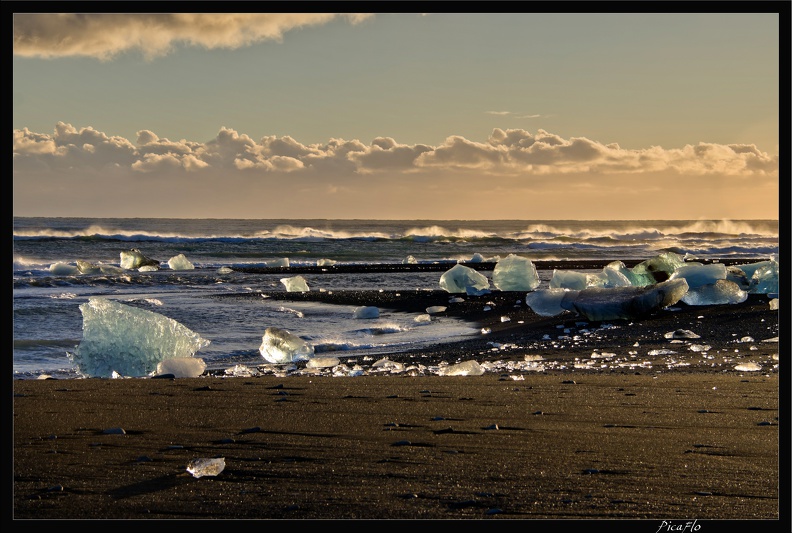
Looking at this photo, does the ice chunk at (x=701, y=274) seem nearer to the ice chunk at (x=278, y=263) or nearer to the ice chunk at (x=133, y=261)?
the ice chunk at (x=133, y=261)

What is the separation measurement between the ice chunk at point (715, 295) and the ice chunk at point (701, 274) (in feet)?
0.29

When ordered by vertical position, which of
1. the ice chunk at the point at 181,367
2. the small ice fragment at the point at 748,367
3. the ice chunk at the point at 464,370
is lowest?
the ice chunk at the point at 464,370

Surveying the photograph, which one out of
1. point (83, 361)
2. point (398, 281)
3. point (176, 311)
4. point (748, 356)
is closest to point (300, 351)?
point (83, 361)

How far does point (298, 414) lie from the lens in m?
3.58

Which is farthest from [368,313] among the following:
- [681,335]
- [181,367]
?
[181,367]

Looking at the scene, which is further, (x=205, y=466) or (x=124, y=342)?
(x=124, y=342)

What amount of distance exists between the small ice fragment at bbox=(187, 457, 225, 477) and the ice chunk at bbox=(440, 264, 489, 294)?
1045 centimetres

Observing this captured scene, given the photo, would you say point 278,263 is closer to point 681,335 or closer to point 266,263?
point 266,263

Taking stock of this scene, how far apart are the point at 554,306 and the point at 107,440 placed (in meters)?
6.66

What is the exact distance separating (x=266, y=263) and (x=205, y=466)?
69.1ft

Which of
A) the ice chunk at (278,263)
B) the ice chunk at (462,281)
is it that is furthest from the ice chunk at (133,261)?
the ice chunk at (462,281)
